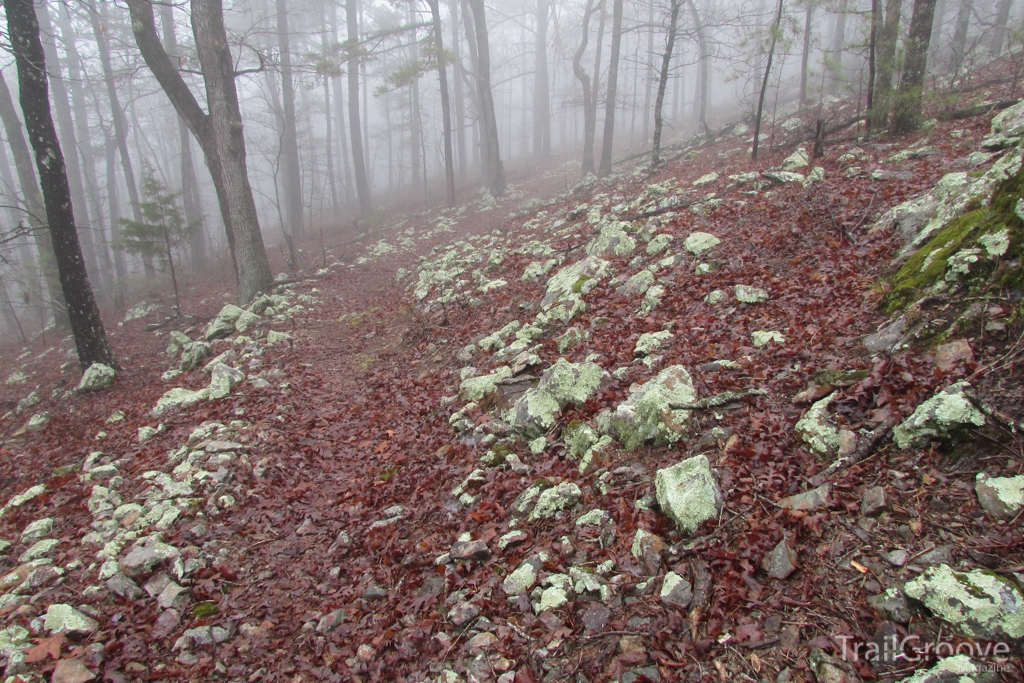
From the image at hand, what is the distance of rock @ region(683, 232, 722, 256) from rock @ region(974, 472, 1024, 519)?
4495 millimetres

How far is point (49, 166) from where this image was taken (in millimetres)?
7242

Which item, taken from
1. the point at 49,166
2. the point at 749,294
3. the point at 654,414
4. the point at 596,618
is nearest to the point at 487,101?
the point at 49,166

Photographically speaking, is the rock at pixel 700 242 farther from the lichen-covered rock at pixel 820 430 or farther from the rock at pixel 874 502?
the rock at pixel 874 502

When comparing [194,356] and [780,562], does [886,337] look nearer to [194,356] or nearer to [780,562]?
[780,562]

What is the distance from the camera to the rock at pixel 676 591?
2461 mm

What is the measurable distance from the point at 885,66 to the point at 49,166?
584 inches

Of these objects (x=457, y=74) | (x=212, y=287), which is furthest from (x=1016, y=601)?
(x=457, y=74)

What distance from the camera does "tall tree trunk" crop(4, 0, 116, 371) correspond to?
22.9 ft

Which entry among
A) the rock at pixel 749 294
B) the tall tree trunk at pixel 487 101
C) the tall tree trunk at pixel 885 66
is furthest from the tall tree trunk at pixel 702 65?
the rock at pixel 749 294

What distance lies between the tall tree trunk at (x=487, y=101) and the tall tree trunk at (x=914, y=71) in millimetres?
12794

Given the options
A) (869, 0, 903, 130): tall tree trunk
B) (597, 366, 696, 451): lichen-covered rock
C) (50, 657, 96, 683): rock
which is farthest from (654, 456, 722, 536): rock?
(869, 0, 903, 130): tall tree trunk

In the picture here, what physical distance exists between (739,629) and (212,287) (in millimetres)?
17593

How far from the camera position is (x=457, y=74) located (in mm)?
28328

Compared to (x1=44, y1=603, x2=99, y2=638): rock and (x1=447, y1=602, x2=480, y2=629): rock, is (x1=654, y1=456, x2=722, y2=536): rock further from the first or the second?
(x1=44, y1=603, x2=99, y2=638): rock
